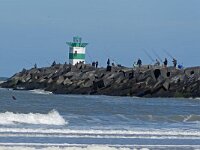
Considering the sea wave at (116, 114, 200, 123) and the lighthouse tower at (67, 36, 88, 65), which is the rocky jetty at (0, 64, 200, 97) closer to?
the lighthouse tower at (67, 36, 88, 65)

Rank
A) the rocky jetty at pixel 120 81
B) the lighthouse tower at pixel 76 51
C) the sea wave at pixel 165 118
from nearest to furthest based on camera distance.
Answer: the sea wave at pixel 165 118, the rocky jetty at pixel 120 81, the lighthouse tower at pixel 76 51

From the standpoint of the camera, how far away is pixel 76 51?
300 feet

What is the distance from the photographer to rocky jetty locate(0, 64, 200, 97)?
218 feet

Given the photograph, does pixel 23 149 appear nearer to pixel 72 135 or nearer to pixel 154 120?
pixel 72 135

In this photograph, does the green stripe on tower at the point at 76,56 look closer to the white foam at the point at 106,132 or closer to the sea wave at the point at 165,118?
the sea wave at the point at 165,118

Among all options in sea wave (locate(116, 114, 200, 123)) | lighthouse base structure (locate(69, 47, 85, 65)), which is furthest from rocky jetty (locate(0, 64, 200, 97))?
sea wave (locate(116, 114, 200, 123))

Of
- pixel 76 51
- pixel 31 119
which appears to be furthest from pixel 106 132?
pixel 76 51

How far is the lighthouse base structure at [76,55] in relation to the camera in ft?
299

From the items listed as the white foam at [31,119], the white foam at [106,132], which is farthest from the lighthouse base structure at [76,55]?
the white foam at [106,132]

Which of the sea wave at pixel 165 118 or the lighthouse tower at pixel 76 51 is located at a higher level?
the lighthouse tower at pixel 76 51

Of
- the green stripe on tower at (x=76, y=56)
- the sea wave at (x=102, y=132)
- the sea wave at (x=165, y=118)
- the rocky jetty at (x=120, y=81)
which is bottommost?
the sea wave at (x=165, y=118)

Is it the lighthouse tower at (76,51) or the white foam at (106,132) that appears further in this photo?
the lighthouse tower at (76,51)

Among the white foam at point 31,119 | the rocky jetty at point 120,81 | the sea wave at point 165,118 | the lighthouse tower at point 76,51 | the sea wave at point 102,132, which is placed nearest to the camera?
the sea wave at point 102,132

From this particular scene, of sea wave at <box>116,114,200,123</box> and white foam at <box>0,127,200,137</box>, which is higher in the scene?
white foam at <box>0,127,200,137</box>
